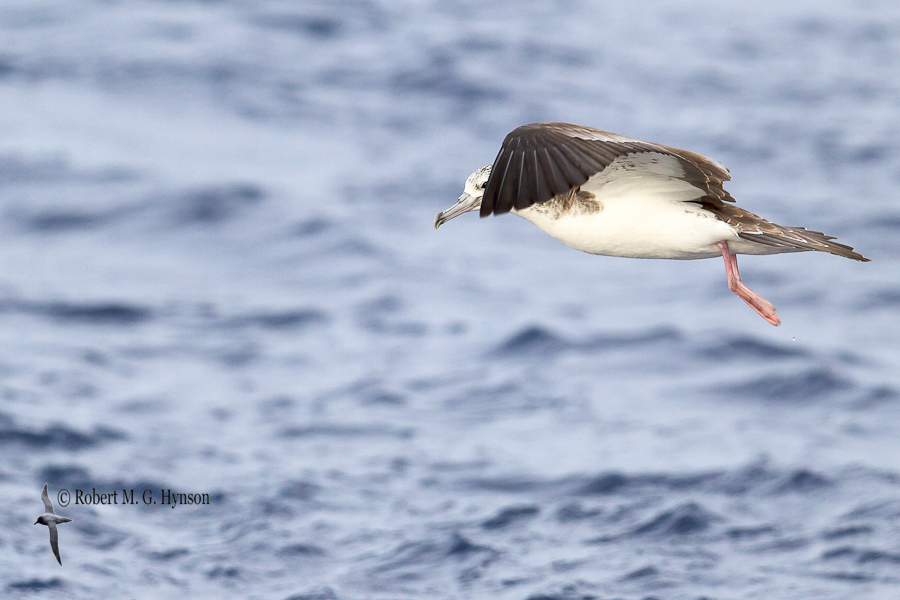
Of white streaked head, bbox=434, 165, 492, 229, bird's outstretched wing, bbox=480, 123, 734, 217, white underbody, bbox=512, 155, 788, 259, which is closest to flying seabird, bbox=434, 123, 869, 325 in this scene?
white underbody, bbox=512, 155, 788, 259

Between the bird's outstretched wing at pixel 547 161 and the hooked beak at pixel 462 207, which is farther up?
the bird's outstretched wing at pixel 547 161

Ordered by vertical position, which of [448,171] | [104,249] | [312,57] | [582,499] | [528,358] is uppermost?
[312,57]

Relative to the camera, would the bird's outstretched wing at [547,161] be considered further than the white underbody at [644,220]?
No

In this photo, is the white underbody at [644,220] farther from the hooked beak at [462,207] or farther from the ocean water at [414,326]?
the ocean water at [414,326]

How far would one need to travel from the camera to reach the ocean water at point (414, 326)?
108 feet

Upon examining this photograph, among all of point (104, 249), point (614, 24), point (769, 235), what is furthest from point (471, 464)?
point (769, 235)

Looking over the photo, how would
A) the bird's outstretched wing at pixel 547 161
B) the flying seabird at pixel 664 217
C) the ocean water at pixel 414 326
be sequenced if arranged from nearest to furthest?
1. the bird's outstretched wing at pixel 547 161
2. the flying seabird at pixel 664 217
3. the ocean water at pixel 414 326

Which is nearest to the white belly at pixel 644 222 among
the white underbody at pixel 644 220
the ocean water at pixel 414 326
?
the white underbody at pixel 644 220

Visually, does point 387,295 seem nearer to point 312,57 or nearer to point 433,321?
point 433,321

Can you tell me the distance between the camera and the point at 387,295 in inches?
1644

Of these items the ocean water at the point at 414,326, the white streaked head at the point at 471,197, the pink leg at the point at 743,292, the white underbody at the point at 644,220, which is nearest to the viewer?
the white underbody at the point at 644,220

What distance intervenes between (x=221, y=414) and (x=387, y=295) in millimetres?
6898

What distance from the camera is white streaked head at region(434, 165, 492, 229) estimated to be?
29.0 ft

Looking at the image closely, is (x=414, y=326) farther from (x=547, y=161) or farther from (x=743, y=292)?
(x=547, y=161)
